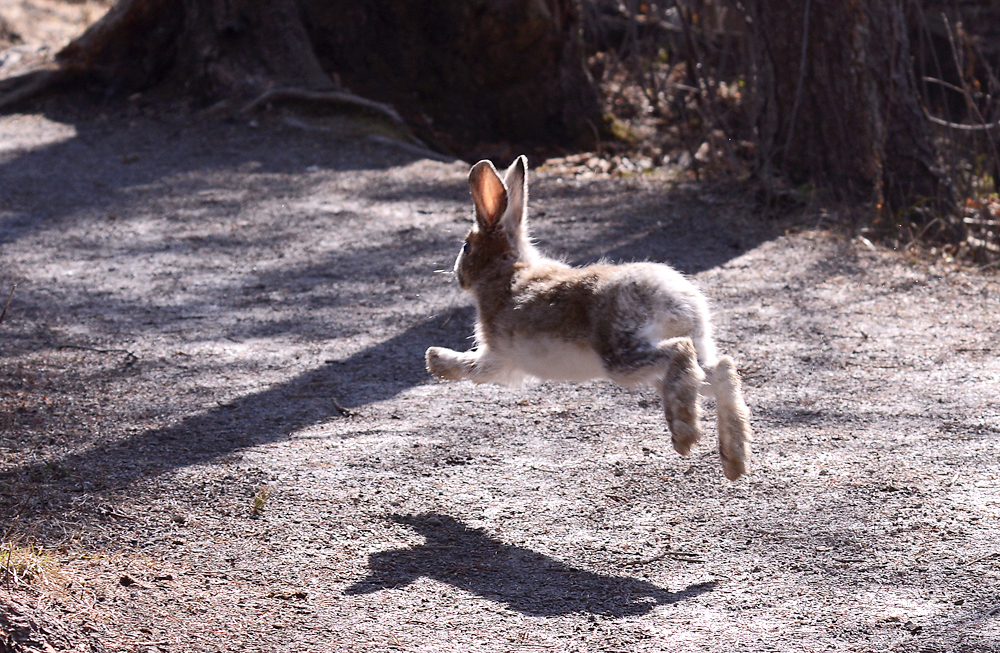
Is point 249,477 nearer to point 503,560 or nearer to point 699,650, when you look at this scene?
point 503,560

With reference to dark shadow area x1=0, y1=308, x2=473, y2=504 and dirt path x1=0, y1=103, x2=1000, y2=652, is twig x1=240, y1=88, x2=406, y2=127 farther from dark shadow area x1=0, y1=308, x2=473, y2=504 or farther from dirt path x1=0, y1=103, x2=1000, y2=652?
dark shadow area x1=0, y1=308, x2=473, y2=504

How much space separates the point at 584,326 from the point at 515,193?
2.53 ft

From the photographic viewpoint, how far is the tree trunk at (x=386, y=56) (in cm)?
1079

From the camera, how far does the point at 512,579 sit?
3.52m

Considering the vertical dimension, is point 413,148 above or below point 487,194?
below

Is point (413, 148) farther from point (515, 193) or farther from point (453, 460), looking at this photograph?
point (453, 460)

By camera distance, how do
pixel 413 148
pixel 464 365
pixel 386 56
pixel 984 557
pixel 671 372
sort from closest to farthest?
1. pixel 984 557
2. pixel 671 372
3. pixel 464 365
4. pixel 413 148
5. pixel 386 56

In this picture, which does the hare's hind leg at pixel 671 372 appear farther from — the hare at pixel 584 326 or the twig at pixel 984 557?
the twig at pixel 984 557

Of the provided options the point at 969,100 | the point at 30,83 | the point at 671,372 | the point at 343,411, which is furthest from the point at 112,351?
the point at 30,83

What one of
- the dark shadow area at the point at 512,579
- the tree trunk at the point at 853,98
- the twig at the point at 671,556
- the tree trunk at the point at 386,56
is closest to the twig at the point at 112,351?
the dark shadow area at the point at 512,579

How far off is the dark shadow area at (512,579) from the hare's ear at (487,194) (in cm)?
132

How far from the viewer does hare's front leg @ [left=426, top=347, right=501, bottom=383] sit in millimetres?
4297

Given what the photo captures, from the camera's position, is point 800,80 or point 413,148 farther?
point 413,148

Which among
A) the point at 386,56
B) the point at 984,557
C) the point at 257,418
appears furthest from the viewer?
the point at 386,56
